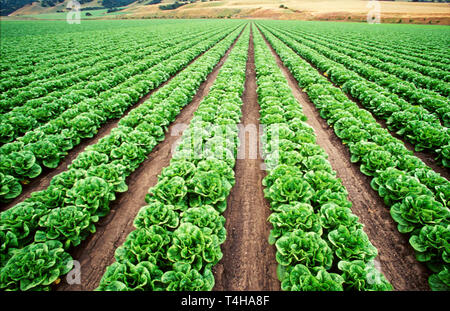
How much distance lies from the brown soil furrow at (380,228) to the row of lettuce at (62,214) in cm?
690

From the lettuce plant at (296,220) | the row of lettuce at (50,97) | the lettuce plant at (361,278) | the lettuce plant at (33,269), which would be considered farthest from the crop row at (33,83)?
the lettuce plant at (361,278)

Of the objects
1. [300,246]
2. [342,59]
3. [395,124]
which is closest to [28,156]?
[300,246]

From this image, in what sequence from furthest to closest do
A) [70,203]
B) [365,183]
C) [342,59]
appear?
[342,59] → [365,183] → [70,203]

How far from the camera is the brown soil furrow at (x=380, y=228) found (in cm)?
438

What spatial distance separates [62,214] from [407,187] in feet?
27.3

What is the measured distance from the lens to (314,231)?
14.1ft

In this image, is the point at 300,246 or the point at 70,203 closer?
the point at 300,246

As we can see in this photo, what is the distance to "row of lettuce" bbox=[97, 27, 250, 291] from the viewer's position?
3475mm

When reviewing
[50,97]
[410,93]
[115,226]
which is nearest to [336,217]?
[115,226]

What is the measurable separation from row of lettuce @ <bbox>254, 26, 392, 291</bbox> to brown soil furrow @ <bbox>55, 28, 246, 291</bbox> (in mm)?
3863

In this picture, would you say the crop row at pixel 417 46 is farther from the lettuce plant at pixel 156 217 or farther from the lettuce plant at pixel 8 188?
the lettuce plant at pixel 8 188

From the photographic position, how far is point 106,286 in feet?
11.2
